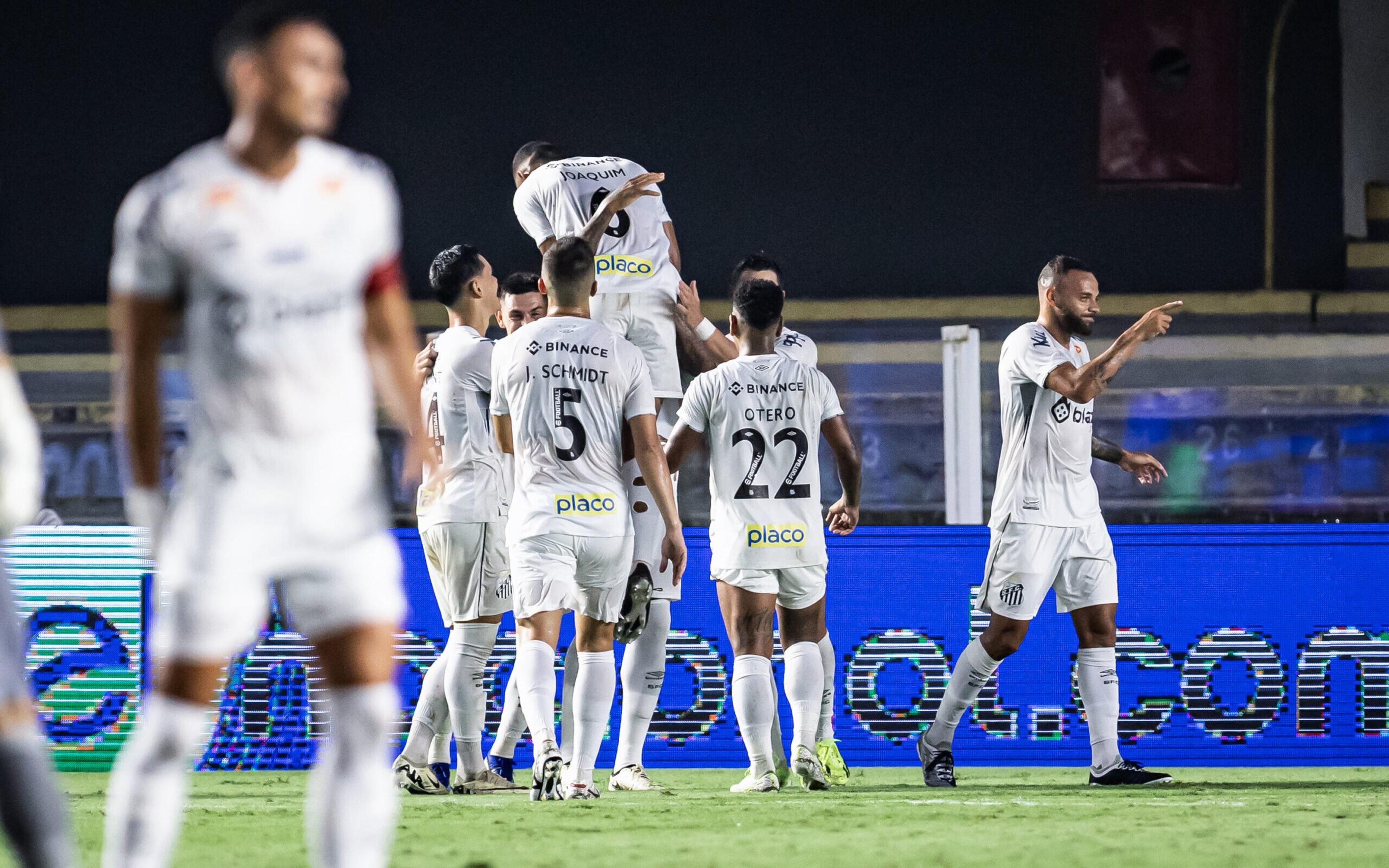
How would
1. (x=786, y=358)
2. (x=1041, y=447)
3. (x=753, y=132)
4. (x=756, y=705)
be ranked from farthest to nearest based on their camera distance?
(x=753, y=132) → (x=1041, y=447) → (x=786, y=358) → (x=756, y=705)

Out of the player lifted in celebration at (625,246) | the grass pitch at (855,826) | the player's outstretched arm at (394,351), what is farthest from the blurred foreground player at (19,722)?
the player lifted in celebration at (625,246)

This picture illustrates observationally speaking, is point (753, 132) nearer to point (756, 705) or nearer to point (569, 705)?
point (569, 705)

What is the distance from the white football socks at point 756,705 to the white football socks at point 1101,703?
47.4 inches

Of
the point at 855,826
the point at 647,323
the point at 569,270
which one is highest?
the point at 569,270

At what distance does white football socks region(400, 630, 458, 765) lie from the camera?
6328 millimetres

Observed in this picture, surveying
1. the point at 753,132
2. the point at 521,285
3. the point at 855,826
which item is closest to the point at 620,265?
the point at 521,285

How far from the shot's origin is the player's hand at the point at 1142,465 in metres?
6.63

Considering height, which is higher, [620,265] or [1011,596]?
[620,265]

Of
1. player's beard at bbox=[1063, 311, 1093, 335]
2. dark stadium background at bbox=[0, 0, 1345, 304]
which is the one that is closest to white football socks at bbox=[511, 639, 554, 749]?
player's beard at bbox=[1063, 311, 1093, 335]

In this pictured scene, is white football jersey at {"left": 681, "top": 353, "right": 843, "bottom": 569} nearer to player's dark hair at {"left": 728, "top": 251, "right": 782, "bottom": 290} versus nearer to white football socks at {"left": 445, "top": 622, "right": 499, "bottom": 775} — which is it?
white football socks at {"left": 445, "top": 622, "right": 499, "bottom": 775}

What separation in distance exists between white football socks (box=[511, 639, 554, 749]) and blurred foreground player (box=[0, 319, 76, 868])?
271 cm

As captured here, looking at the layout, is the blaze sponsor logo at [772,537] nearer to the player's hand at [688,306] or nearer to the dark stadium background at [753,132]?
the player's hand at [688,306]

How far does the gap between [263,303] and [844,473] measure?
12.1ft

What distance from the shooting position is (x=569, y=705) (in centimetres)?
670
